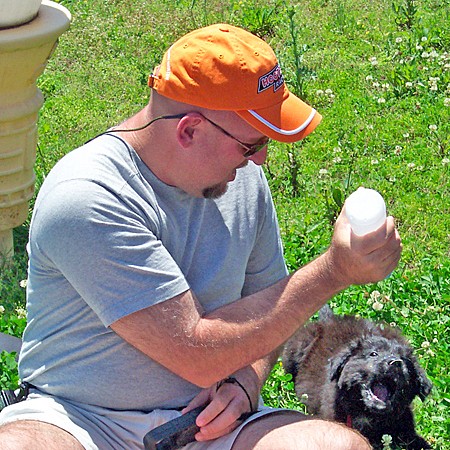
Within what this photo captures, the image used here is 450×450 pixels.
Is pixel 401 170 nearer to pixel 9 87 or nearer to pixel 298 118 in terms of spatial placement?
pixel 9 87

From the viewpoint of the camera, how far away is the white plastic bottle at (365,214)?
296 cm

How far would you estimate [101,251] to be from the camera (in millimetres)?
3021

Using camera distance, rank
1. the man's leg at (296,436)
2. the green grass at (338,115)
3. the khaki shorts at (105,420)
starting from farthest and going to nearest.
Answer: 1. the green grass at (338,115)
2. the khaki shorts at (105,420)
3. the man's leg at (296,436)

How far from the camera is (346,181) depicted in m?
5.97

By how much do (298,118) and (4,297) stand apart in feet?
8.11

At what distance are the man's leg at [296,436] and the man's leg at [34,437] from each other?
1.78ft

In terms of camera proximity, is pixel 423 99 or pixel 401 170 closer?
pixel 401 170

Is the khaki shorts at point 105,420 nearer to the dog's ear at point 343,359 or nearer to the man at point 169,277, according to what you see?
the man at point 169,277

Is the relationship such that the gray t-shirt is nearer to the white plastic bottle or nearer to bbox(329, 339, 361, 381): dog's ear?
the white plastic bottle

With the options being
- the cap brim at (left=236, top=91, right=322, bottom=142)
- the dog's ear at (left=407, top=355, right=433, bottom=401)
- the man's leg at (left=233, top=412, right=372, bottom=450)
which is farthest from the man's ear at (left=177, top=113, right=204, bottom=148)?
the dog's ear at (left=407, top=355, right=433, bottom=401)

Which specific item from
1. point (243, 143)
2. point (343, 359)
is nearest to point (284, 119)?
point (243, 143)

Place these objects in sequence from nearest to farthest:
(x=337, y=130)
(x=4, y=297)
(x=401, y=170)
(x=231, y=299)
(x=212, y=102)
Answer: (x=212, y=102) → (x=231, y=299) → (x=4, y=297) → (x=401, y=170) → (x=337, y=130)

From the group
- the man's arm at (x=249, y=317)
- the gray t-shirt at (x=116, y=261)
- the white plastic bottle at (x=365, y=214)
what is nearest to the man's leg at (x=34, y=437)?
the gray t-shirt at (x=116, y=261)

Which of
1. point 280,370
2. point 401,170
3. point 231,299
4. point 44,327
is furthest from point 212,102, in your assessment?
point 401,170
